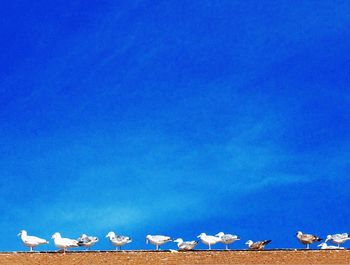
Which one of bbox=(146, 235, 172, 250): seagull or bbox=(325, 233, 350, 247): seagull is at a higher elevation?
bbox=(146, 235, 172, 250): seagull

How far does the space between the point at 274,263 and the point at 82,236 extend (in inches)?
370

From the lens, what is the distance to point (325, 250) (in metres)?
42.2

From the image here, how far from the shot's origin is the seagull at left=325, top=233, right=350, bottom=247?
4441cm

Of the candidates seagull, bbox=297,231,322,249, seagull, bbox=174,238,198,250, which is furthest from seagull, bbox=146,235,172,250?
seagull, bbox=297,231,322,249

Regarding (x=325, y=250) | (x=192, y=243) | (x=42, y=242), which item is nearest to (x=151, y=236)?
(x=192, y=243)

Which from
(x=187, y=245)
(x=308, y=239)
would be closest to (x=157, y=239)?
(x=187, y=245)

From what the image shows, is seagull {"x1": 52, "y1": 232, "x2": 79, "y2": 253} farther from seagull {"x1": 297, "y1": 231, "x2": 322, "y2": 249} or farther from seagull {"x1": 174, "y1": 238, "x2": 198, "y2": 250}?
seagull {"x1": 297, "y1": 231, "x2": 322, "y2": 249}

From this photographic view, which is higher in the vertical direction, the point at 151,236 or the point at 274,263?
the point at 151,236

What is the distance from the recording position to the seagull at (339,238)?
44.4m

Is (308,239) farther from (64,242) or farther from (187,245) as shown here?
(64,242)

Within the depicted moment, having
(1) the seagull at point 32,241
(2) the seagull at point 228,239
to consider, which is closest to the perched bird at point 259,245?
(2) the seagull at point 228,239

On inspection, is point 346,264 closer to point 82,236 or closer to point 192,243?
point 192,243

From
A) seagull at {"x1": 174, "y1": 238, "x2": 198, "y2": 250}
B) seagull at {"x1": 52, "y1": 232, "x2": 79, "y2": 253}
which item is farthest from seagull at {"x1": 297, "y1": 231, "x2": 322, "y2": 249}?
seagull at {"x1": 52, "y1": 232, "x2": 79, "y2": 253}

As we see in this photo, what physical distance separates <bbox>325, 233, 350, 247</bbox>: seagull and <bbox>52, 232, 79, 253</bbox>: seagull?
1179cm
